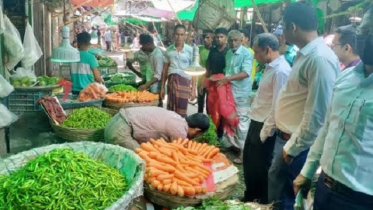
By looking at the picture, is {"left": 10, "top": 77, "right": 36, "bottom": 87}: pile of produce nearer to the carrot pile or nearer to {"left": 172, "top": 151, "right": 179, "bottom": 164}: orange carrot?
the carrot pile

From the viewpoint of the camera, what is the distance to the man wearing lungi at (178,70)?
5.88m

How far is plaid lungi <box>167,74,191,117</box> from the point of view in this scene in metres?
5.91

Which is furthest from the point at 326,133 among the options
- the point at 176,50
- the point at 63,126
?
the point at 176,50

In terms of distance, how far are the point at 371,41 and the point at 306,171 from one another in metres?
0.96

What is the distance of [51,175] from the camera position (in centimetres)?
241

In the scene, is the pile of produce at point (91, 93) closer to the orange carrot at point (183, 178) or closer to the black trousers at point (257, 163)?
the black trousers at point (257, 163)

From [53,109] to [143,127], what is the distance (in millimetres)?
1547

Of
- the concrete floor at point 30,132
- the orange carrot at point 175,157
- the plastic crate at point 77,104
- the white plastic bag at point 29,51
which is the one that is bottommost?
the concrete floor at point 30,132

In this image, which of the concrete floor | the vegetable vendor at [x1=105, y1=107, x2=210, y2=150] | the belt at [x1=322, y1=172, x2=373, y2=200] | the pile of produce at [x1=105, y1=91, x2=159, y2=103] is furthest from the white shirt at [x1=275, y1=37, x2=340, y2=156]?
the concrete floor

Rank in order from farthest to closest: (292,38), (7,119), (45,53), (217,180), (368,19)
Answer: (45,53), (7,119), (217,180), (292,38), (368,19)

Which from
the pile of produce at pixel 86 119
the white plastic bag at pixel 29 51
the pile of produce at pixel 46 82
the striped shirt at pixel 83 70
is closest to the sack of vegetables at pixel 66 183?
the pile of produce at pixel 86 119

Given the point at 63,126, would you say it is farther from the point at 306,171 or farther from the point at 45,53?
the point at 45,53

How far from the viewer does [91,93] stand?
5340mm

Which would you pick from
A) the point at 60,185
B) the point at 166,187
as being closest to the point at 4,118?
the point at 60,185
